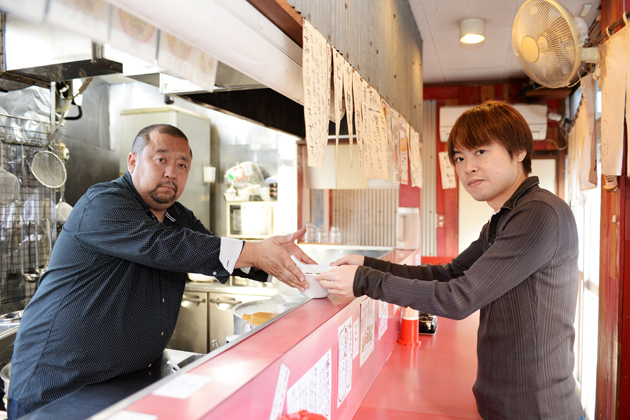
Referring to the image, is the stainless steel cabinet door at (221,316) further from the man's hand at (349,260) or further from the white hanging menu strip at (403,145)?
the man's hand at (349,260)

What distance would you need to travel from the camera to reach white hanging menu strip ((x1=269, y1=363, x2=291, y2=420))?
0.90m

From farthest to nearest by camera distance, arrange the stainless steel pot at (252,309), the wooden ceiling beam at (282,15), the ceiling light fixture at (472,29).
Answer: the ceiling light fixture at (472,29) < the stainless steel pot at (252,309) < the wooden ceiling beam at (282,15)

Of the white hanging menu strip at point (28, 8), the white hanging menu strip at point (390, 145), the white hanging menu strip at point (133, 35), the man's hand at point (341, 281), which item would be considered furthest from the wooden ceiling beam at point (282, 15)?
the white hanging menu strip at point (390, 145)

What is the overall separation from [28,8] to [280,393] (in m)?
0.81

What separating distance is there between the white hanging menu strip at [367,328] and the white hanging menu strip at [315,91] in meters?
0.63

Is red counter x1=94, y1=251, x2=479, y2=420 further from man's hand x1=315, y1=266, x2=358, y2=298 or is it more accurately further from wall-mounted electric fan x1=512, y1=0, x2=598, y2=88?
wall-mounted electric fan x1=512, y1=0, x2=598, y2=88

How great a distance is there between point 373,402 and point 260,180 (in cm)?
335

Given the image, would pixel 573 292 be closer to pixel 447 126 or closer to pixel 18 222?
pixel 18 222

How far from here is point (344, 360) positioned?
1.41 m

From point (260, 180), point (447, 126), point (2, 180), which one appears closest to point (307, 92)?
point (2, 180)

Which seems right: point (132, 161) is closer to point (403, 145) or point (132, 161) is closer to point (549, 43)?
point (403, 145)

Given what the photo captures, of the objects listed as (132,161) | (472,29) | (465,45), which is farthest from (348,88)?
(465,45)

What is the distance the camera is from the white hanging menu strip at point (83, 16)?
2.22ft

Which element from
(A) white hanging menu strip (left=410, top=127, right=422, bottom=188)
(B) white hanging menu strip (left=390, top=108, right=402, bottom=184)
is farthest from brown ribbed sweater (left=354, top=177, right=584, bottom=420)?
(A) white hanging menu strip (left=410, top=127, right=422, bottom=188)
